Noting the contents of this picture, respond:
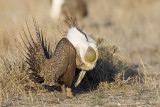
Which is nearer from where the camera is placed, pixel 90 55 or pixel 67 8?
pixel 90 55

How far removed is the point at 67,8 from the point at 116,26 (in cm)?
176

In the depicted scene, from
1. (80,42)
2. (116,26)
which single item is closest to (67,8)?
(116,26)

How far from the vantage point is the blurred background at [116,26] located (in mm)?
5133

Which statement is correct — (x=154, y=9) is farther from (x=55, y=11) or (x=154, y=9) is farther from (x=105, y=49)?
(x=105, y=49)

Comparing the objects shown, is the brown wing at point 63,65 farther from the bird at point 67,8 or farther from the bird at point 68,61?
the bird at point 67,8

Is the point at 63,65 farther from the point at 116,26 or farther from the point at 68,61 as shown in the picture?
the point at 116,26

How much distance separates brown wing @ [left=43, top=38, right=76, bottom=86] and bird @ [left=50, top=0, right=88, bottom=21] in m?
4.65

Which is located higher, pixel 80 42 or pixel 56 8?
pixel 56 8

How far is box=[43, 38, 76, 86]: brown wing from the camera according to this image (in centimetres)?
340

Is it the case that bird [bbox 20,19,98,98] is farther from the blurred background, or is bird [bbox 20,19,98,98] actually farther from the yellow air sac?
the blurred background

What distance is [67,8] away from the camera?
905cm

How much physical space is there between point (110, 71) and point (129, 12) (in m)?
8.24

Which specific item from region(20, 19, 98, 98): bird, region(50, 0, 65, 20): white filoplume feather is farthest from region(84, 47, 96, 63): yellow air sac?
region(50, 0, 65, 20): white filoplume feather

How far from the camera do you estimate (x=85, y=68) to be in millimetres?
3479
